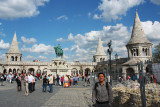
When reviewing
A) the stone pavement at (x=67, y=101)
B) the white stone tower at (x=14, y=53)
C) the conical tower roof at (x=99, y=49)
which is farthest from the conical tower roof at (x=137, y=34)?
the white stone tower at (x=14, y=53)

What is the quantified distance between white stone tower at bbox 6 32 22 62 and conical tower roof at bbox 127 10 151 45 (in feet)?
121

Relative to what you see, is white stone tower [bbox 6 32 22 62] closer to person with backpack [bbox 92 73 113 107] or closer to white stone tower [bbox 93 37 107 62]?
white stone tower [bbox 93 37 107 62]

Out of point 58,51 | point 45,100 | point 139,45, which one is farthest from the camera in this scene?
point 58,51

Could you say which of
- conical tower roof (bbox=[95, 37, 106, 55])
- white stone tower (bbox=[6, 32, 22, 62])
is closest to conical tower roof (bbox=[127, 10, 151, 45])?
conical tower roof (bbox=[95, 37, 106, 55])

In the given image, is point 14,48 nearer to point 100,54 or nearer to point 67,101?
point 100,54

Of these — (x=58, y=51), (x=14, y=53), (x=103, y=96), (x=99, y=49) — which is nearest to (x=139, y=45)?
(x=58, y=51)

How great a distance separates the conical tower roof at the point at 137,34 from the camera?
33531 mm

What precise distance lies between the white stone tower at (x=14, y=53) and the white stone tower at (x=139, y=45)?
36212 millimetres

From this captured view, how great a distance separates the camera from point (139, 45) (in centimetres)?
3312

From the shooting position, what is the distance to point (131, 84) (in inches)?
358

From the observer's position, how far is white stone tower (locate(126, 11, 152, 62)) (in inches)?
1304

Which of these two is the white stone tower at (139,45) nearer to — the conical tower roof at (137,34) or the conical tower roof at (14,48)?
the conical tower roof at (137,34)

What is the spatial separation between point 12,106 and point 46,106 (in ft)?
4.93

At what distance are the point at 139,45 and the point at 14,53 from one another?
39.2m
